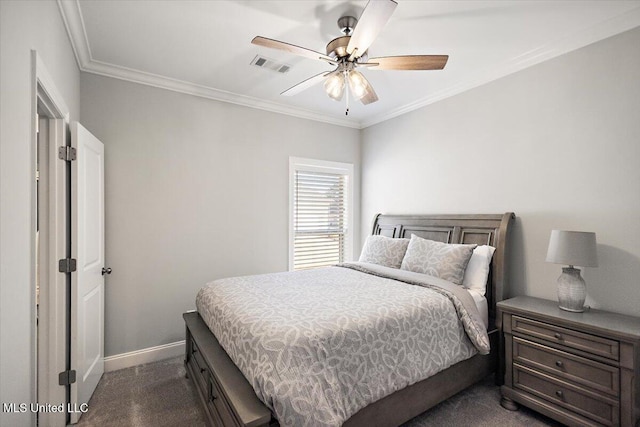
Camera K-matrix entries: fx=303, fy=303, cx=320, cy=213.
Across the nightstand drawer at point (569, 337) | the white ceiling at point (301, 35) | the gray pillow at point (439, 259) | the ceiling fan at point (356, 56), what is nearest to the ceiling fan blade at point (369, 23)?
the ceiling fan at point (356, 56)

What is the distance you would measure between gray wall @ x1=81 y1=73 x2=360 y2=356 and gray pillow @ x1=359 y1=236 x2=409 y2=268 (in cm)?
113

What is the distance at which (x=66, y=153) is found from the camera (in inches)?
83.4

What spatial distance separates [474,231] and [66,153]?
351cm

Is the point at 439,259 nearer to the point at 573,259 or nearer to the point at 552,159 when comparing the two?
the point at 573,259

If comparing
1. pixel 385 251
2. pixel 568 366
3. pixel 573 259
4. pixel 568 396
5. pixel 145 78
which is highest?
pixel 145 78

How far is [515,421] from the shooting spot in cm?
216

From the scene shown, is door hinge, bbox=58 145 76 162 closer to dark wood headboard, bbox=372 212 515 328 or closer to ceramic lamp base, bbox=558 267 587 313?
dark wood headboard, bbox=372 212 515 328

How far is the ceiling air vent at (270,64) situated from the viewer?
2.77 meters

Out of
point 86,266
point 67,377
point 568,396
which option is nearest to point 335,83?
point 86,266

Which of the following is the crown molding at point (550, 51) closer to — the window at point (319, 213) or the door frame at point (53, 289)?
the window at point (319, 213)

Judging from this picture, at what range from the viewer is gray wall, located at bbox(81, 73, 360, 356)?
2928 mm

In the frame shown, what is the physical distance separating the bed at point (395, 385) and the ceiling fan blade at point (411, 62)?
5.16 ft

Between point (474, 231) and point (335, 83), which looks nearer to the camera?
point (335, 83)

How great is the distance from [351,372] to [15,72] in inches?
82.1
